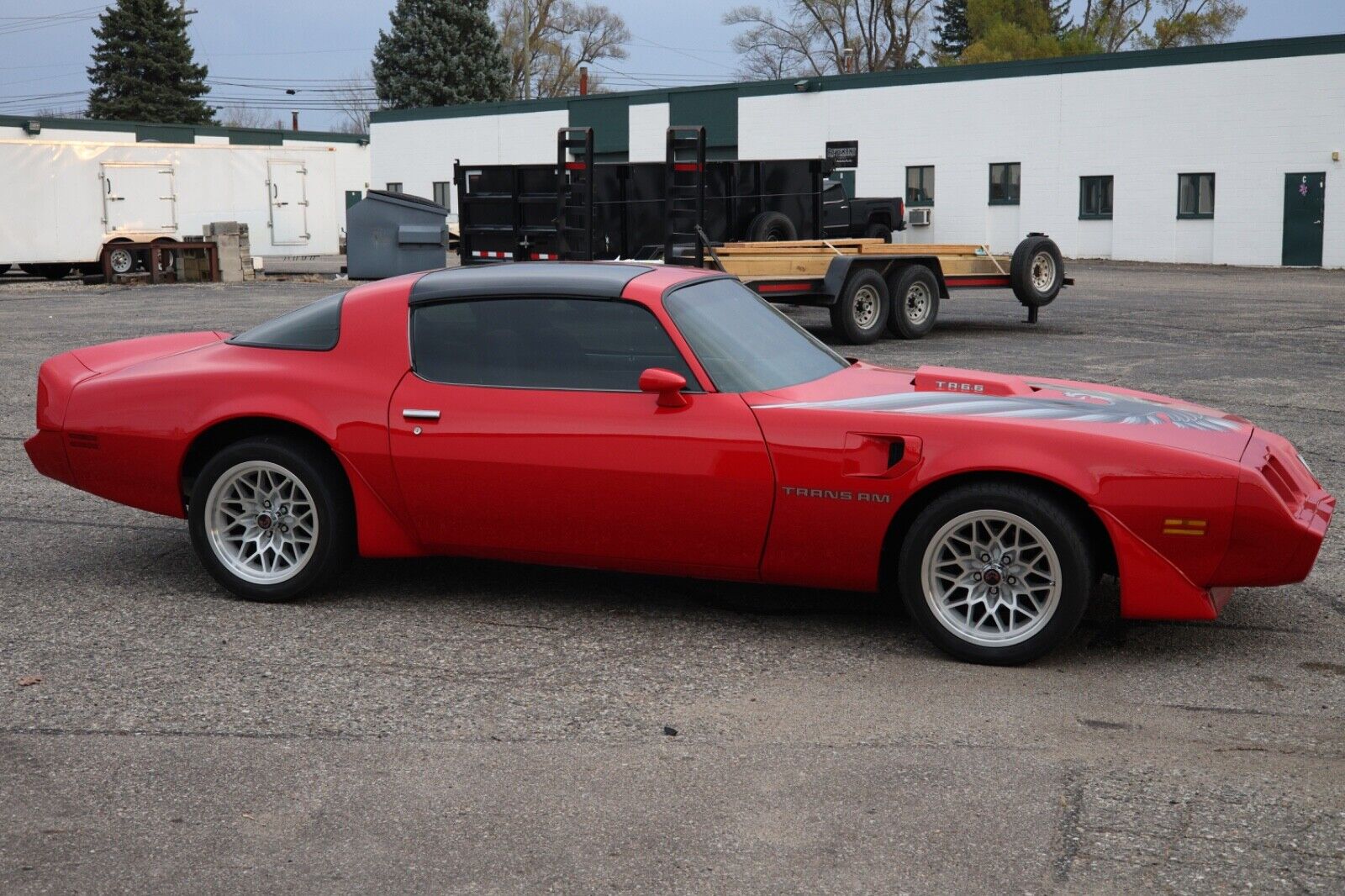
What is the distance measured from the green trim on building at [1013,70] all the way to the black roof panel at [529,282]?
32.0 metres

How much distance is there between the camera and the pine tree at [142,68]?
67562mm

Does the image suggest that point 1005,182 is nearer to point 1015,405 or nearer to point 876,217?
point 876,217

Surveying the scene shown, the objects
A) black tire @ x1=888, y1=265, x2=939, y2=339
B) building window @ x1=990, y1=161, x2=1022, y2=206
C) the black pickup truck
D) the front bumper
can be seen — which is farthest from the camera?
building window @ x1=990, y1=161, x2=1022, y2=206

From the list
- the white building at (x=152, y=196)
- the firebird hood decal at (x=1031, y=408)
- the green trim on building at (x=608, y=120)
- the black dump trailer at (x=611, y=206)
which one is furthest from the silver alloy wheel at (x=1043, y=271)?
the green trim on building at (x=608, y=120)

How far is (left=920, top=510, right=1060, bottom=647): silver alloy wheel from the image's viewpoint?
4875mm

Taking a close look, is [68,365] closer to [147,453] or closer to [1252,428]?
[147,453]

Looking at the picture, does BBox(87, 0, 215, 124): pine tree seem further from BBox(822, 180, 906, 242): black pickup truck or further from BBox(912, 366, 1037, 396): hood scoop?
BBox(912, 366, 1037, 396): hood scoop

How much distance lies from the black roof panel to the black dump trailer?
12998mm

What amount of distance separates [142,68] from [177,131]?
1567 cm

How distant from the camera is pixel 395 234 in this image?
2609 centimetres

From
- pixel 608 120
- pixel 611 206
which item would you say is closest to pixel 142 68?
pixel 608 120

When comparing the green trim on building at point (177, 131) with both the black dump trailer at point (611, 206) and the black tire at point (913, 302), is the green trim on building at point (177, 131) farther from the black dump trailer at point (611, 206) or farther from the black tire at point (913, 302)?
the black tire at point (913, 302)

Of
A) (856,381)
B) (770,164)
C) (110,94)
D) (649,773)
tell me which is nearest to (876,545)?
(856,381)

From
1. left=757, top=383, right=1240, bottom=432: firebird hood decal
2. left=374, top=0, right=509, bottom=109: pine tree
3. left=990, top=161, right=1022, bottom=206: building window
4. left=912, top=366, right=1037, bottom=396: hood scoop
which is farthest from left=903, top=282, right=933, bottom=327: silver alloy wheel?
left=374, top=0, right=509, bottom=109: pine tree
